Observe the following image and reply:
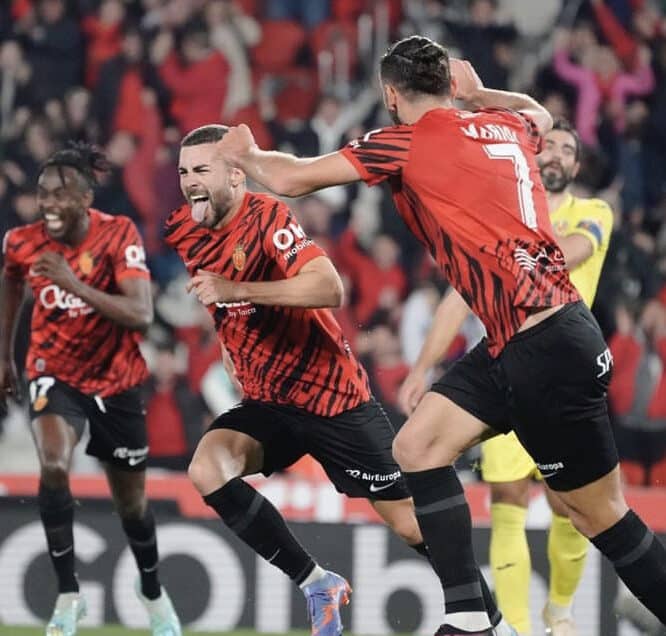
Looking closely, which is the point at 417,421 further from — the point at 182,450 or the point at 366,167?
the point at 182,450

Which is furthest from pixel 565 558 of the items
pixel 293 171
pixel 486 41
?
pixel 486 41

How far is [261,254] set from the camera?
6754mm

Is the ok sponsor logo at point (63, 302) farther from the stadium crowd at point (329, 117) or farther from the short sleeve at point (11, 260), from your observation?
the stadium crowd at point (329, 117)

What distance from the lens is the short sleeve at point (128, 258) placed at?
312 inches

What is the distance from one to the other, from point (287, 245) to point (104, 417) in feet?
6.04

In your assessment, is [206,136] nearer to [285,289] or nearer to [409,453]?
[285,289]

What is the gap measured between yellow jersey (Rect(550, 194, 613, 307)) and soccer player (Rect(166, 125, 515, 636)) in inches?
54.0

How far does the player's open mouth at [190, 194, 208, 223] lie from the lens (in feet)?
22.0

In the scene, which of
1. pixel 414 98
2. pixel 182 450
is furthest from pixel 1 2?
pixel 414 98

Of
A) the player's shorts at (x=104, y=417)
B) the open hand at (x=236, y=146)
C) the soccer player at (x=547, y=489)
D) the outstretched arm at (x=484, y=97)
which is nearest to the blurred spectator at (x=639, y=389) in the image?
the soccer player at (x=547, y=489)

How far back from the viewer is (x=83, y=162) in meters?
8.09

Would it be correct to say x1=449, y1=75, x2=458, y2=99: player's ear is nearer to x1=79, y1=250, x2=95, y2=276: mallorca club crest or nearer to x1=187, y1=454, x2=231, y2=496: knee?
x1=187, y1=454, x2=231, y2=496: knee

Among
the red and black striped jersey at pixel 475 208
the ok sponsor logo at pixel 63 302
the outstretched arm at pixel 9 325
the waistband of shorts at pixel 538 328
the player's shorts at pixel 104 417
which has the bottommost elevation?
the player's shorts at pixel 104 417

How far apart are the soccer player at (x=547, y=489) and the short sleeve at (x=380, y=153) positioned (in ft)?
5.42
